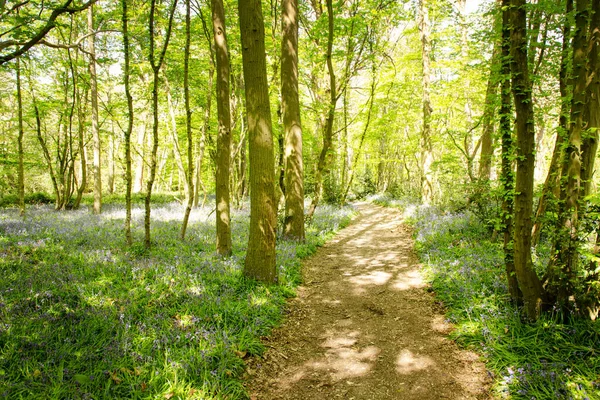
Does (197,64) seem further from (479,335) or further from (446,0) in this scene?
(479,335)

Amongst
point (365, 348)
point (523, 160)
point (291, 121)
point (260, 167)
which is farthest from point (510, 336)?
point (291, 121)

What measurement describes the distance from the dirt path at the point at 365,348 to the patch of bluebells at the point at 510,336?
0.92 ft

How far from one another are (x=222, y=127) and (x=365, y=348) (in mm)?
5451

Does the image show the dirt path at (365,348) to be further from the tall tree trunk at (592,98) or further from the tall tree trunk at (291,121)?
the tall tree trunk at (592,98)

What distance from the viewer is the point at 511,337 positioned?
407cm

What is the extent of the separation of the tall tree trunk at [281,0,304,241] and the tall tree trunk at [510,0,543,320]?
19.9 feet

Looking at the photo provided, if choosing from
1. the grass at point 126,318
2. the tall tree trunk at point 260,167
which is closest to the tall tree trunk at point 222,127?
the grass at point 126,318

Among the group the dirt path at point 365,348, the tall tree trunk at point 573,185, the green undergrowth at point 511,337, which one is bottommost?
the dirt path at point 365,348

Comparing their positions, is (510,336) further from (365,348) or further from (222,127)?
(222,127)

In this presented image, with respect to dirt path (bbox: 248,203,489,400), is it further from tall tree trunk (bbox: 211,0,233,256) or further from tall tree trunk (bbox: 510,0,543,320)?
tall tree trunk (bbox: 211,0,233,256)

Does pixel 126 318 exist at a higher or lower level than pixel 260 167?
lower

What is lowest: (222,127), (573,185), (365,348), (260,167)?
(365,348)

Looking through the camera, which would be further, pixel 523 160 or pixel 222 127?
pixel 222 127

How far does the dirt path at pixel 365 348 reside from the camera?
11.9 ft
